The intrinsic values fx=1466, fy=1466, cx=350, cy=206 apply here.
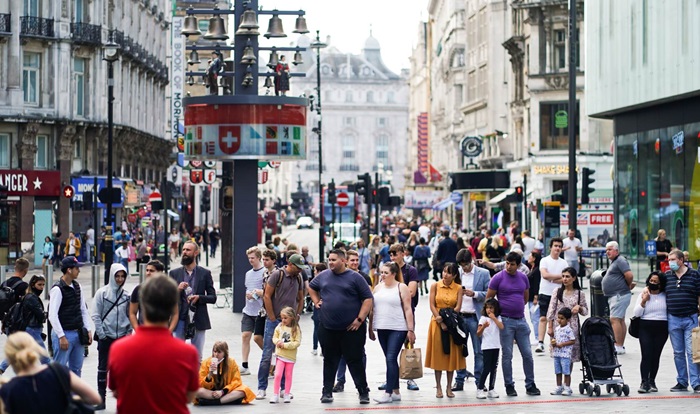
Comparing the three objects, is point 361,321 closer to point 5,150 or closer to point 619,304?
point 619,304

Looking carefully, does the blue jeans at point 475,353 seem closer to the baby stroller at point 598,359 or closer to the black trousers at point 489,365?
the black trousers at point 489,365

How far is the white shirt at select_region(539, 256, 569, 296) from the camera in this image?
2052 centimetres

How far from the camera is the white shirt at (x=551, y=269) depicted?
20516 mm

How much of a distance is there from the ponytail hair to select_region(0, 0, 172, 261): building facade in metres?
42.2

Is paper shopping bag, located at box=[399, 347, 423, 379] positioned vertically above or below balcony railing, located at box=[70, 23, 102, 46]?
Result: below

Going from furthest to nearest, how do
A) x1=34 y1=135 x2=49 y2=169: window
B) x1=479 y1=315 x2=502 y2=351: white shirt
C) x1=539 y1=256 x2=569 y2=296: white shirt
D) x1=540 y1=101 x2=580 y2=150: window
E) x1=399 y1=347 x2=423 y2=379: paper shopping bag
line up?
x1=540 y1=101 x2=580 y2=150: window < x1=34 y1=135 x2=49 y2=169: window < x1=539 y1=256 x2=569 y2=296: white shirt < x1=479 y1=315 x2=502 y2=351: white shirt < x1=399 y1=347 x2=423 y2=379: paper shopping bag

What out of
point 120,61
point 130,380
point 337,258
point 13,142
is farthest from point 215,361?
point 120,61

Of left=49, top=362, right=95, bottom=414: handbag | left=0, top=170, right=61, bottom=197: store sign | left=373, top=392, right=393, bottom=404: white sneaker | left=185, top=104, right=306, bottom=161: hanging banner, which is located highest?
left=185, top=104, right=306, bottom=161: hanging banner

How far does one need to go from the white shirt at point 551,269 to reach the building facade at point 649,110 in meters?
11.6

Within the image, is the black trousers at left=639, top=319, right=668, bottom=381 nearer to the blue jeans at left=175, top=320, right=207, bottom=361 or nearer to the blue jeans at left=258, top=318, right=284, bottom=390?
the blue jeans at left=258, top=318, right=284, bottom=390

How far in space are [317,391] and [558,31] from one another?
44.3 metres

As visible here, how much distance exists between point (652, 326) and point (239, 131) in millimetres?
12538

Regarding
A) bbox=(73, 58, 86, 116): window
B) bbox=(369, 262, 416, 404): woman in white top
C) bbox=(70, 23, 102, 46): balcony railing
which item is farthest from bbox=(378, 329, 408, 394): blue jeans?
bbox=(73, 58, 86, 116): window

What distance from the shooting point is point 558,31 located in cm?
5925
